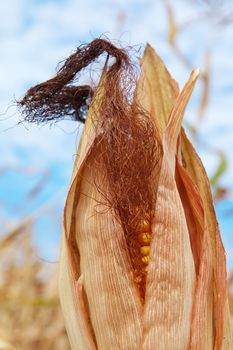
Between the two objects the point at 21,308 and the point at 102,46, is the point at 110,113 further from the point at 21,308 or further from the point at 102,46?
the point at 21,308

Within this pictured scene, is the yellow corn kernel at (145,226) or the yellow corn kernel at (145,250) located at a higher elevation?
the yellow corn kernel at (145,226)

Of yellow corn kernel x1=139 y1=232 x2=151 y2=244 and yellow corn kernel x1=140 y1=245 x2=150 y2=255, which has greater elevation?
yellow corn kernel x1=139 y1=232 x2=151 y2=244

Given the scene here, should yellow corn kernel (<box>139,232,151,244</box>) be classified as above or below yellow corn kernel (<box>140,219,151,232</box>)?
below

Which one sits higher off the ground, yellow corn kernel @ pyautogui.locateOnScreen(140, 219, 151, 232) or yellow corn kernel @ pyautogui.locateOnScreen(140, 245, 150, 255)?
yellow corn kernel @ pyautogui.locateOnScreen(140, 219, 151, 232)
